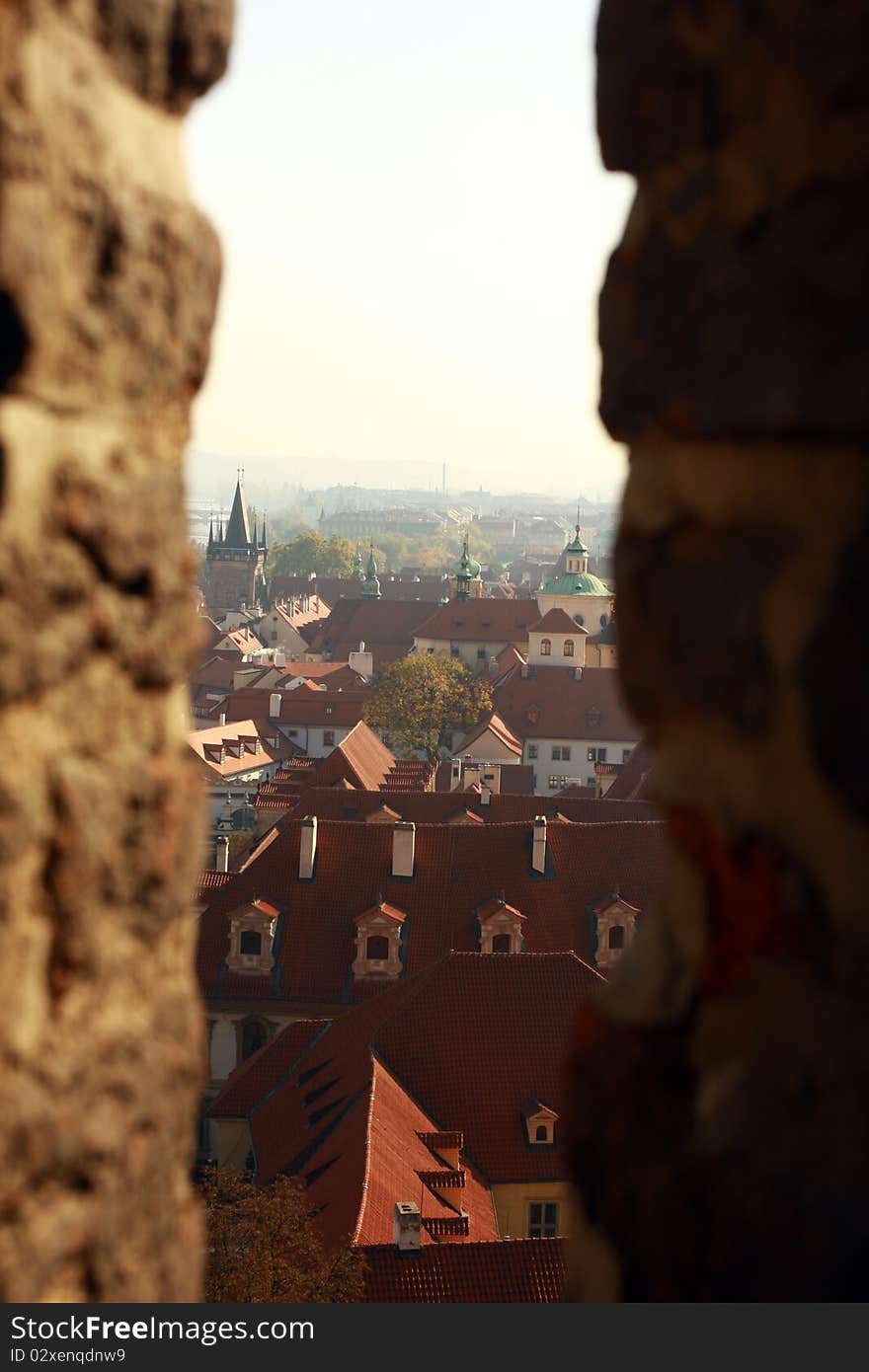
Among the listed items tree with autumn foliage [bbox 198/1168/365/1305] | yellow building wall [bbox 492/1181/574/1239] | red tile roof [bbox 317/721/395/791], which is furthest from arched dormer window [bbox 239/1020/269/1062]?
red tile roof [bbox 317/721/395/791]

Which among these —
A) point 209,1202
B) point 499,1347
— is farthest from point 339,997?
point 499,1347

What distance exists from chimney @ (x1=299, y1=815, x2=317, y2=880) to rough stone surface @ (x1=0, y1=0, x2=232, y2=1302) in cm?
3235

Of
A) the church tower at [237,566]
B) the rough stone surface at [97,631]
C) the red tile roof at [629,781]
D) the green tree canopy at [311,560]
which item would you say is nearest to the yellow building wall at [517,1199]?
the rough stone surface at [97,631]

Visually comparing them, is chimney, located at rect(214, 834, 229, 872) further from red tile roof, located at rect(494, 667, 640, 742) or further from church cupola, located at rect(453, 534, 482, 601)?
church cupola, located at rect(453, 534, 482, 601)

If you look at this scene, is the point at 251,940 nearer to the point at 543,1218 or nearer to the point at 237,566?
the point at 543,1218

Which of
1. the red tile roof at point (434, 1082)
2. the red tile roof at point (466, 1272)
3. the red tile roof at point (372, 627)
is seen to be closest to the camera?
the red tile roof at point (466, 1272)

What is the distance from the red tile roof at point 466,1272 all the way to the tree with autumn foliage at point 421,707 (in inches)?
1952

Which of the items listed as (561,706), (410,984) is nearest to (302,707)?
(561,706)

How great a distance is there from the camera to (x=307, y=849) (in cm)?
3491

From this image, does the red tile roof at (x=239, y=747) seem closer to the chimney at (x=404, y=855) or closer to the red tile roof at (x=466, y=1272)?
the chimney at (x=404, y=855)

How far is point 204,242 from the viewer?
2350mm

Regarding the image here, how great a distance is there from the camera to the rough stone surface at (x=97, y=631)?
206 centimetres

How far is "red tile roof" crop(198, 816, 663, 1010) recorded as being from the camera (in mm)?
33625

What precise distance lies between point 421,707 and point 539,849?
31.9m
